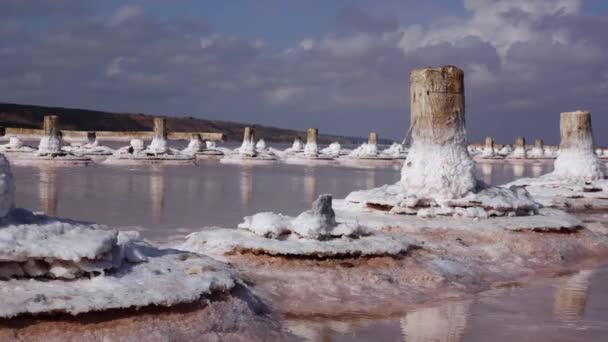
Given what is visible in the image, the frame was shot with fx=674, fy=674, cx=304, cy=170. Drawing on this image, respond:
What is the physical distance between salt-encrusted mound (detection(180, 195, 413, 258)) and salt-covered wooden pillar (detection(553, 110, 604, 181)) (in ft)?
37.3

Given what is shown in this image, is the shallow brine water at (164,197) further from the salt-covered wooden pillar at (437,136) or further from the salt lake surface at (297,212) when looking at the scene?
the salt-covered wooden pillar at (437,136)

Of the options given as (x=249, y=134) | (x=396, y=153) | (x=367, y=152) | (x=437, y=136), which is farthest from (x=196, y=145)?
(x=437, y=136)

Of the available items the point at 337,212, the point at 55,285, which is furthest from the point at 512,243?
the point at 55,285

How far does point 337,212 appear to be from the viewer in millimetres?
10945

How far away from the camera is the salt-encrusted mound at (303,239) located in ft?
24.2

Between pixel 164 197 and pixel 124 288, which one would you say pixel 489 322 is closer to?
pixel 124 288

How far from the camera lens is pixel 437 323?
5922 mm

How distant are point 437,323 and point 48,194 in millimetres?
12058

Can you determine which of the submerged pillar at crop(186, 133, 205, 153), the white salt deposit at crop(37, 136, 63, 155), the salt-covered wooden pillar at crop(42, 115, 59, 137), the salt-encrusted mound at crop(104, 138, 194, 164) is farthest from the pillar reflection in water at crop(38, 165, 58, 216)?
the submerged pillar at crop(186, 133, 205, 153)

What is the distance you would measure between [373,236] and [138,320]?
4.02 m

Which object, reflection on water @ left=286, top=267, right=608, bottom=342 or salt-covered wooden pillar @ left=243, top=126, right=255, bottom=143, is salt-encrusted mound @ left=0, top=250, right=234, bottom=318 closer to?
reflection on water @ left=286, top=267, right=608, bottom=342

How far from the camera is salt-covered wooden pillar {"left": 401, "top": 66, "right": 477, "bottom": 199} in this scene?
1144 centimetres

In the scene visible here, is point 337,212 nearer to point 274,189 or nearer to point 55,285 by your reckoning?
point 55,285

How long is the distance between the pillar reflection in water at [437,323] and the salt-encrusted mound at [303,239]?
4.22 ft
